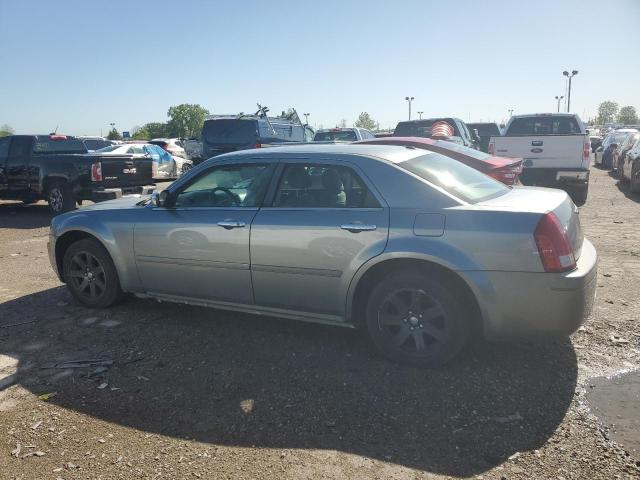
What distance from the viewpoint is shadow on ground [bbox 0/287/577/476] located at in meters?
2.87

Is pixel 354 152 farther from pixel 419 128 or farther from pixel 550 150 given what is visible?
pixel 419 128

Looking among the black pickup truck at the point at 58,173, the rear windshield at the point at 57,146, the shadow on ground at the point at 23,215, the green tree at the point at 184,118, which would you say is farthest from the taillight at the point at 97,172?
the green tree at the point at 184,118

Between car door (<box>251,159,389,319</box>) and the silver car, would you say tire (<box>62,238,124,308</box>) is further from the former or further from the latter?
car door (<box>251,159,389,319</box>)

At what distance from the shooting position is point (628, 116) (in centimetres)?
10250

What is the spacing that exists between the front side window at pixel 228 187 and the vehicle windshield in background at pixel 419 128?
31.9ft

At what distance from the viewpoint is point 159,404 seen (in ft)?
10.8

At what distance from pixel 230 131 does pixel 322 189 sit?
10.6 meters

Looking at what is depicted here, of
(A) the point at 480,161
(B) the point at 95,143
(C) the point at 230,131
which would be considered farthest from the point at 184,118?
(A) the point at 480,161

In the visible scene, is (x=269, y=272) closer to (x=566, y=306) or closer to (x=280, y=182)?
(x=280, y=182)

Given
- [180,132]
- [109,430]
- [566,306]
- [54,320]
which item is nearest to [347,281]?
[566,306]

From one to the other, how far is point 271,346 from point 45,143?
10285 mm

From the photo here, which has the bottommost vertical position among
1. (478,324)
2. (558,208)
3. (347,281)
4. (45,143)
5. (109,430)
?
(109,430)

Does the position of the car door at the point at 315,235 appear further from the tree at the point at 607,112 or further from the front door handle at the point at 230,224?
the tree at the point at 607,112

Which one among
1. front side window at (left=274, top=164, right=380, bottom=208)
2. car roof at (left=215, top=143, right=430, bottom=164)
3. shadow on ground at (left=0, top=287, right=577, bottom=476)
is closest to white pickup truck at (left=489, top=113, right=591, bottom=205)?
car roof at (left=215, top=143, right=430, bottom=164)
